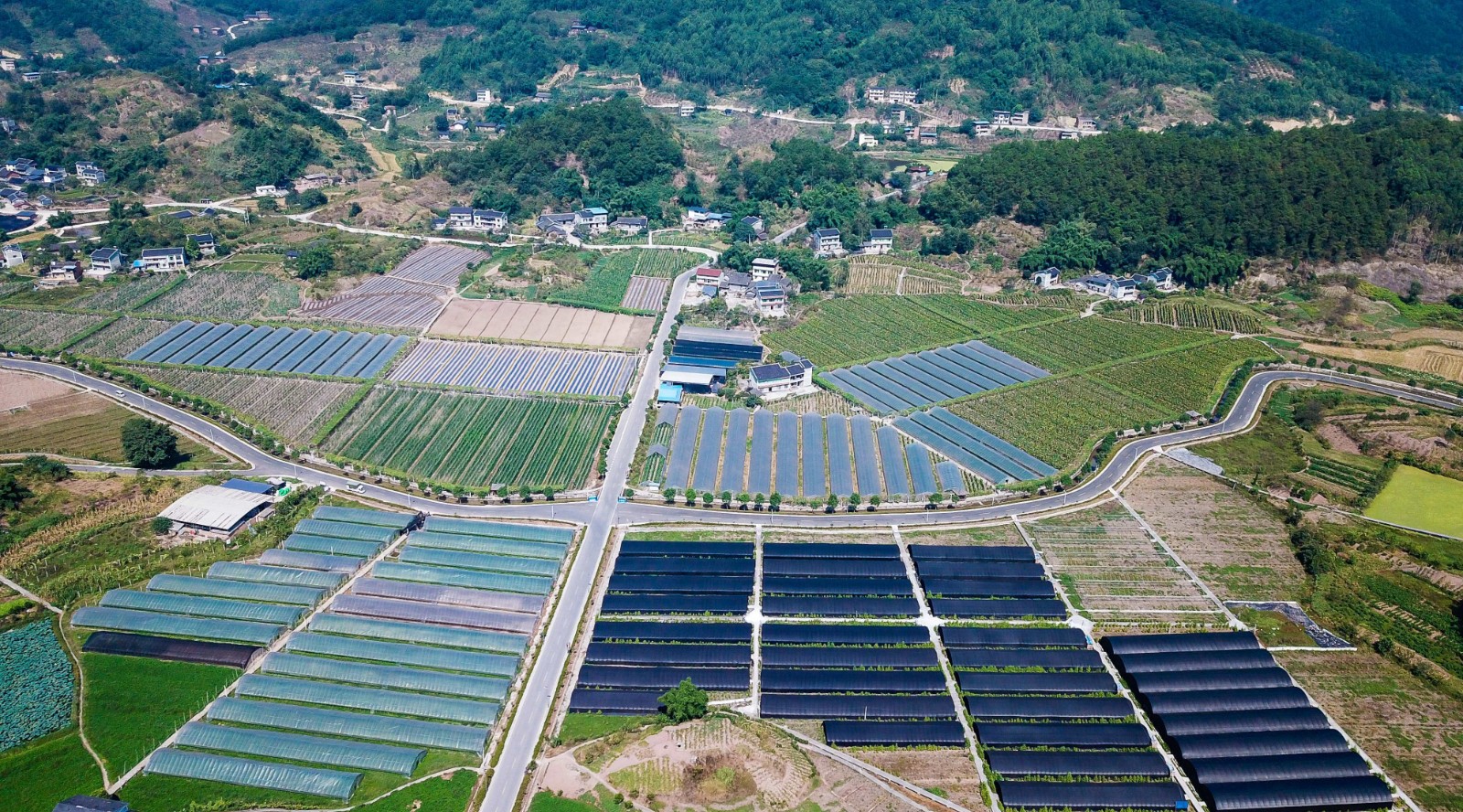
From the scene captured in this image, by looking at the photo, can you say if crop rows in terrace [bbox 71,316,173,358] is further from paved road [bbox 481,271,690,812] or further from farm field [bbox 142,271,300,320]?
paved road [bbox 481,271,690,812]

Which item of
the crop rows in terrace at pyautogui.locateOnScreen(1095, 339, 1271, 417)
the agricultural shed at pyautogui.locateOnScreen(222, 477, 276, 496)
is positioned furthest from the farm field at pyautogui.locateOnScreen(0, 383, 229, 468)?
the crop rows in terrace at pyautogui.locateOnScreen(1095, 339, 1271, 417)

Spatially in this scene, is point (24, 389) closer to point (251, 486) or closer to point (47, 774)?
point (251, 486)

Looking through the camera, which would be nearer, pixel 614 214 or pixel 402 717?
pixel 402 717

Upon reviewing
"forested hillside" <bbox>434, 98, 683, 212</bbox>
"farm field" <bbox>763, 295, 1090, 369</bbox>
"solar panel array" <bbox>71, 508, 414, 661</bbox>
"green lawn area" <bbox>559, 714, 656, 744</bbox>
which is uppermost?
"forested hillside" <bbox>434, 98, 683, 212</bbox>

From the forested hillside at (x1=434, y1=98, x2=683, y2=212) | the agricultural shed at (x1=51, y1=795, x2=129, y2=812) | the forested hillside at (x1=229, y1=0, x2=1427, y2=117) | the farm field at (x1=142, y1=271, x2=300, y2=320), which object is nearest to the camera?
the agricultural shed at (x1=51, y1=795, x2=129, y2=812)

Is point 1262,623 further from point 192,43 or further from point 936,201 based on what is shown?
point 192,43

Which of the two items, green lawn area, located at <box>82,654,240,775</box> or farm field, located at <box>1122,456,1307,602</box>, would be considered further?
farm field, located at <box>1122,456,1307,602</box>

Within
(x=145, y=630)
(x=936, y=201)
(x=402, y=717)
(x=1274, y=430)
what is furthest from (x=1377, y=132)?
(x=145, y=630)
